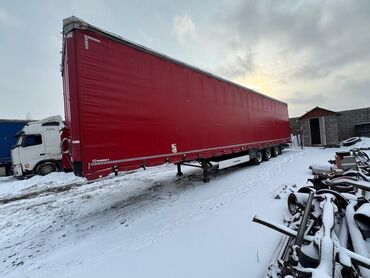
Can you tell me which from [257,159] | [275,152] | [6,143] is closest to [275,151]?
[275,152]

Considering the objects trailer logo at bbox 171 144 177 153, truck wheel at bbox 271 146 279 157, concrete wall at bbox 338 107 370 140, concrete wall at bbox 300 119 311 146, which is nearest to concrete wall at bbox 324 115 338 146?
concrete wall at bbox 300 119 311 146

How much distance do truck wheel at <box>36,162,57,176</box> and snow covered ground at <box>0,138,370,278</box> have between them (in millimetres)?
4831

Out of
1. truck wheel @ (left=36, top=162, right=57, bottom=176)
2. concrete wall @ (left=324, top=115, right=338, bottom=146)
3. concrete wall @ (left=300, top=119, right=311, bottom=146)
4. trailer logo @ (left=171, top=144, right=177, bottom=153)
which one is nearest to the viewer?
trailer logo @ (left=171, top=144, right=177, bottom=153)

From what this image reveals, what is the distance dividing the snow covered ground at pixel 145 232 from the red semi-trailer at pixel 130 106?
1.22m

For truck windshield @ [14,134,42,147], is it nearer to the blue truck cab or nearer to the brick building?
the blue truck cab


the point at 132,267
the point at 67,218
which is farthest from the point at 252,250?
the point at 67,218

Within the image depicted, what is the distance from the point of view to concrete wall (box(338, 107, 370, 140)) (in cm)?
2100

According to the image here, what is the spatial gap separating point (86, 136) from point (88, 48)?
1744mm

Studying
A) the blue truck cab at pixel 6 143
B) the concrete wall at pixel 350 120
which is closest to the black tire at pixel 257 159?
the concrete wall at pixel 350 120

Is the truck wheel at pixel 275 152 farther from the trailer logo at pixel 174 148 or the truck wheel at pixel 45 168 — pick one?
the truck wheel at pixel 45 168

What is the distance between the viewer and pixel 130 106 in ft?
17.4

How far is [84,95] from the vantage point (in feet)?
14.5

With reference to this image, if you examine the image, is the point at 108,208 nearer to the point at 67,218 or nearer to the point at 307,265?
the point at 67,218

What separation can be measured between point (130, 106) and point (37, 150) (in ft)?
32.8
